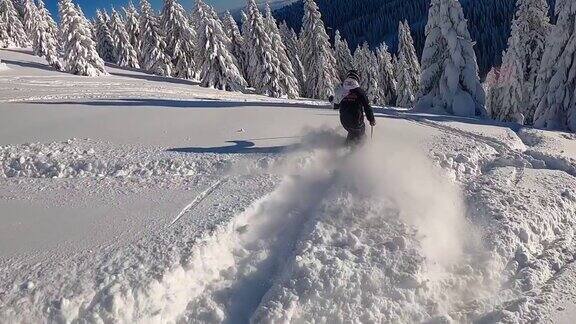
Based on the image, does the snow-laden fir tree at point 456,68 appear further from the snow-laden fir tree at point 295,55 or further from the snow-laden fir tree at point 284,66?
the snow-laden fir tree at point 295,55

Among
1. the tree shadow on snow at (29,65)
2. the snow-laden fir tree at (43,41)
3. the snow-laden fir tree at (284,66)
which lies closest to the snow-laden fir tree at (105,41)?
the snow-laden fir tree at (43,41)

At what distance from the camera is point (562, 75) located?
65.4 ft

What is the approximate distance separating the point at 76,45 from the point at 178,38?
445 inches

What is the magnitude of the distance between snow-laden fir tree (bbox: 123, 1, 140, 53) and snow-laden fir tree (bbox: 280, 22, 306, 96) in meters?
19.7

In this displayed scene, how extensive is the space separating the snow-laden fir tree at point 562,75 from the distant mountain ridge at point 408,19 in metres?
75.0

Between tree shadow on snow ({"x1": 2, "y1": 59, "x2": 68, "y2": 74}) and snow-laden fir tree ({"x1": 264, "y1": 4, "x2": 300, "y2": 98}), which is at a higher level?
snow-laden fir tree ({"x1": 264, "y1": 4, "x2": 300, "y2": 98})

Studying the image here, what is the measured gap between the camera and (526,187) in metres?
8.12

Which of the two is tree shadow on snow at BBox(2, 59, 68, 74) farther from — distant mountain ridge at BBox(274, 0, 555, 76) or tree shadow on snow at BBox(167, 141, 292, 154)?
distant mountain ridge at BBox(274, 0, 555, 76)

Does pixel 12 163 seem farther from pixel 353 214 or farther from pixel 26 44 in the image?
pixel 26 44

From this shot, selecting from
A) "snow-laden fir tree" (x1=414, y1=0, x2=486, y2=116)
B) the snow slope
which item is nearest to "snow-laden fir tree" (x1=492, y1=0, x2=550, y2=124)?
"snow-laden fir tree" (x1=414, y1=0, x2=486, y2=116)

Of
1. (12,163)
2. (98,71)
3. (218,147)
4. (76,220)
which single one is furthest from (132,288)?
(98,71)

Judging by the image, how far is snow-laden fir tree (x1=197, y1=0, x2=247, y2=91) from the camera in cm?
3794

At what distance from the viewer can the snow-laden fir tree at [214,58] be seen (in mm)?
37938

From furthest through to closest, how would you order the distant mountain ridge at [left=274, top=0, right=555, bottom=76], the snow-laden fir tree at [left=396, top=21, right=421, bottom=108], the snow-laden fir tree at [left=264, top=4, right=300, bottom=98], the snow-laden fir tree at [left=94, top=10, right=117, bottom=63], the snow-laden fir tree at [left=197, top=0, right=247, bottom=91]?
the distant mountain ridge at [left=274, top=0, right=555, bottom=76] → the snow-laden fir tree at [left=94, top=10, right=117, bottom=63] → the snow-laden fir tree at [left=396, top=21, right=421, bottom=108] → the snow-laden fir tree at [left=264, top=4, right=300, bottom=98] → the snow-laden fir tree at [left=197, top=0, right=247, bottom=91]
